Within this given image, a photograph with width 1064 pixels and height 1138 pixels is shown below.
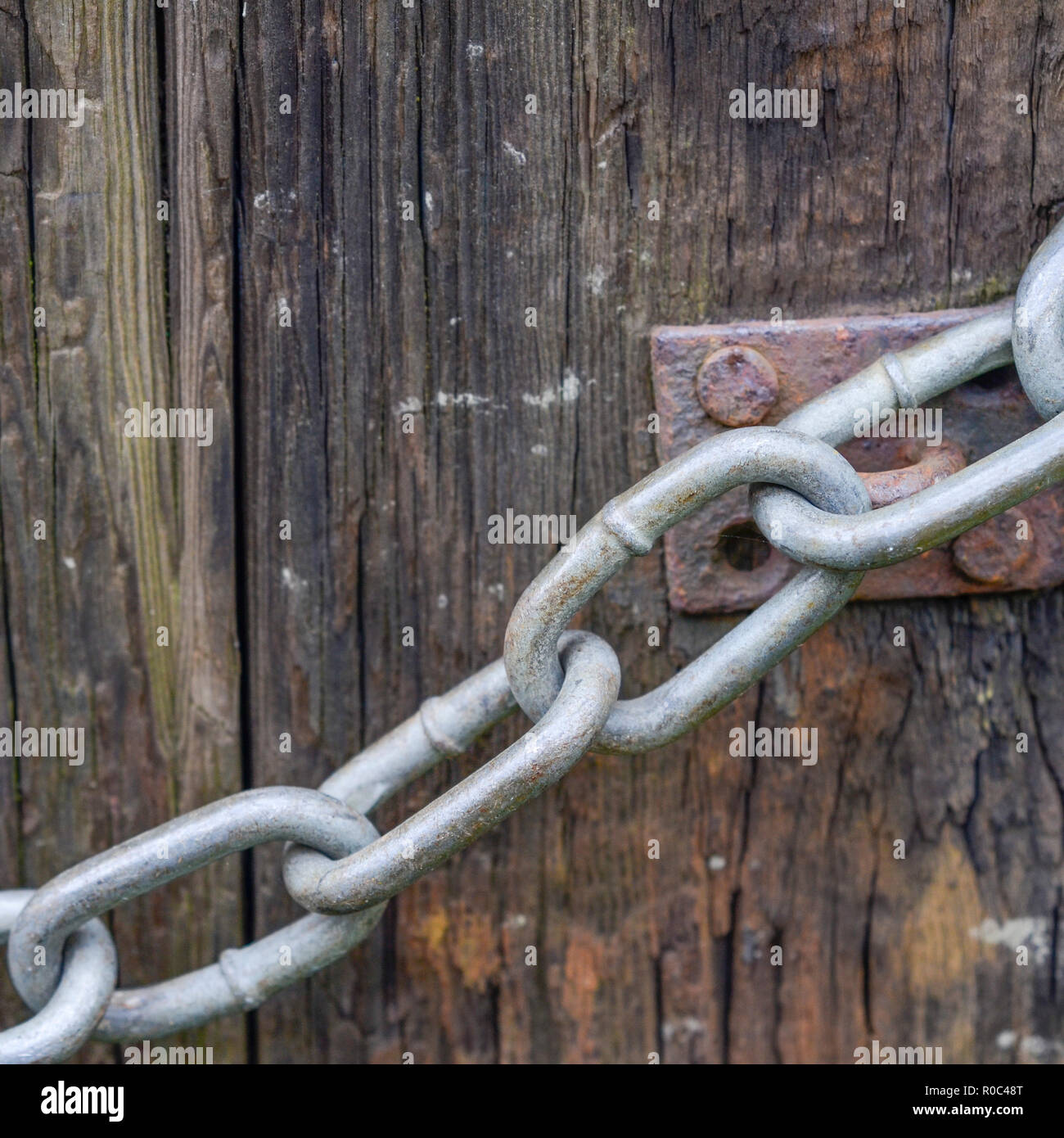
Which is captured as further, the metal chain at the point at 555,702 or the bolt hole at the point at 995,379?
the bolt hole at the point at 995,379

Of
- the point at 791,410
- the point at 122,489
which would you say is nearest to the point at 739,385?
the point at 791,410

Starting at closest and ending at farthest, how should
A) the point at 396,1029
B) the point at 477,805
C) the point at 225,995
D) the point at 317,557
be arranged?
the point at 477,805
the point at 225,995
the point at 317,557
the point at 396,1029

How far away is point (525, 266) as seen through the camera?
2.56 ft

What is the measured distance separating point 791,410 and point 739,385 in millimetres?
48

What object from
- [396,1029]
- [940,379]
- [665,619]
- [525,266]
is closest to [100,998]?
[396,1029]

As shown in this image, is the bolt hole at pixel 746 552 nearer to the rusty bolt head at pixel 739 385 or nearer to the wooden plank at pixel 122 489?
the rusty bolt head at pixel 739 385

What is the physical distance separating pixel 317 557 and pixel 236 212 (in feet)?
0.92

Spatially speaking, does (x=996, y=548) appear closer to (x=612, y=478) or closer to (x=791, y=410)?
(x=791, y=410)

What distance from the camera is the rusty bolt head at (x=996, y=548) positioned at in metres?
0.79

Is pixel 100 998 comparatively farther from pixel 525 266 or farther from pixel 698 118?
pixel 698 118

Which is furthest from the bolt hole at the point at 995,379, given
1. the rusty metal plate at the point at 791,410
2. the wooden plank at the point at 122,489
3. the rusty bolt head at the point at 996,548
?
the wooden plank at the point at 122,489


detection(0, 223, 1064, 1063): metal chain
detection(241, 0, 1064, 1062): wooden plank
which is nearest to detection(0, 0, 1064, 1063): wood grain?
detection(241, 0, 1064, 1062): wooden plank

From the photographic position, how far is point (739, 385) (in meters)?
0.76

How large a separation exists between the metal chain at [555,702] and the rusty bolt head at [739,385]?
7cm
